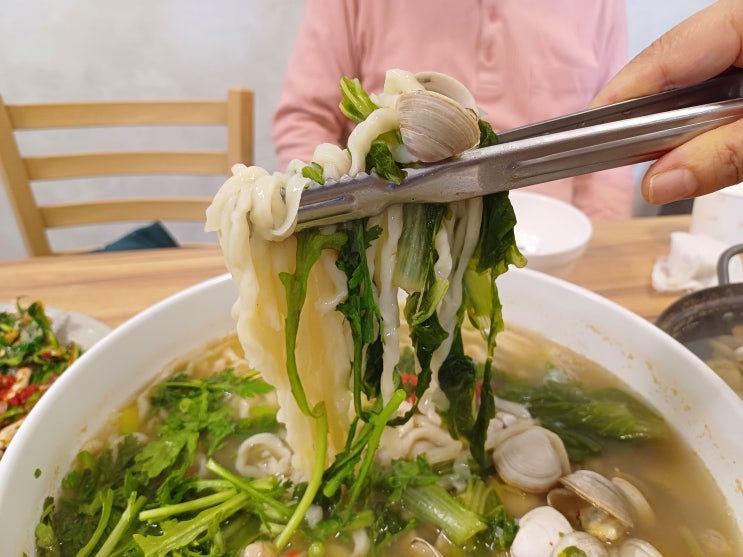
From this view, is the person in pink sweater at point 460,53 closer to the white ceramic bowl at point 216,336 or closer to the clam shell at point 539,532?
the white ceramic bowl at point 216,336

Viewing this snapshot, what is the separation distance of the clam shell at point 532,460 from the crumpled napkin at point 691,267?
961 mm

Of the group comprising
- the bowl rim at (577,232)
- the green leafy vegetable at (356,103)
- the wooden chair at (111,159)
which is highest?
the green leafy vegetable at (356,103)

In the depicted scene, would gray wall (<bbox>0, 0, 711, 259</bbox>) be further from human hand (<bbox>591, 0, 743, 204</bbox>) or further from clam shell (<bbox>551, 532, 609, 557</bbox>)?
clam shell (<bbox>551, 532, 609, 557</bbox>)

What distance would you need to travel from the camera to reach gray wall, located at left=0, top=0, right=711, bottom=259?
3666 mm

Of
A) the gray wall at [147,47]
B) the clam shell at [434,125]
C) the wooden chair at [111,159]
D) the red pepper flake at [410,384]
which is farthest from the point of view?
the gray wall at [147,47]

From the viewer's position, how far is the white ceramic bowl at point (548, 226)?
2002 mm

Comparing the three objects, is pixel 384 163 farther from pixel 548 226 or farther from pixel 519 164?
pixel 548 226

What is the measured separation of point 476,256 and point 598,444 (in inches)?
24.7

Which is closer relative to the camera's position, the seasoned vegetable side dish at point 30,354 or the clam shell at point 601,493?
the clam shell at point 601,493

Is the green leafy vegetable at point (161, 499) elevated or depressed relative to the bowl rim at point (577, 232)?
depressed

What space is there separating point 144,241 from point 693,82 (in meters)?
2.46

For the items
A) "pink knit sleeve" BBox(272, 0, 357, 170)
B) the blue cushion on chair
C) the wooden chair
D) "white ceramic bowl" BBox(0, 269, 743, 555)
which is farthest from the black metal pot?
the blue cushion on chair

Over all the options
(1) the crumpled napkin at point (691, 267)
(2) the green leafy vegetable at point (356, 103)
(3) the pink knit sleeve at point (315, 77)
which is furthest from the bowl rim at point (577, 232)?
(3) the pink knit sleeve at point (315, 77)

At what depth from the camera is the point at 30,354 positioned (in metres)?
1.60
